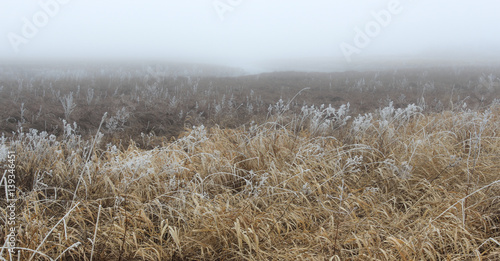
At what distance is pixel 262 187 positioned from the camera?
115 inches

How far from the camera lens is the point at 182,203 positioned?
8.89 ft

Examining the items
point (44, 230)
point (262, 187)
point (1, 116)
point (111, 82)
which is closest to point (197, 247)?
point (262, 187)

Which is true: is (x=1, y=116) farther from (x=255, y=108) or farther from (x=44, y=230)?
(x=255, y=108)

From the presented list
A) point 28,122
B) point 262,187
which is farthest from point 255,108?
point 262,187

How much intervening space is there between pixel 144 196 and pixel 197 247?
1.12m

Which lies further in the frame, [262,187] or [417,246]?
[262,187]

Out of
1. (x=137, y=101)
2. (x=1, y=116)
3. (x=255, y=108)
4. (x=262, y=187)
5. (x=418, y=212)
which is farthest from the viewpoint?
(x=255, y=108)

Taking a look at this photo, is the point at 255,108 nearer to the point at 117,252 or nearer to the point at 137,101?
the point at 137,101

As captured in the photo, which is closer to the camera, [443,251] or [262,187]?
[443,251]

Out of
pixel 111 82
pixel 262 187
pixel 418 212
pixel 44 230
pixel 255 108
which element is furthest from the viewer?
pixel 111 82

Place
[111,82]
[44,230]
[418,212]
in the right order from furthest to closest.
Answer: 1. [111,82]
2. [418,212]
3. [44,230]

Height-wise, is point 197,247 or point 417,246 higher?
point 417,246

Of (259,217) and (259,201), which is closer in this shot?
(259,217)

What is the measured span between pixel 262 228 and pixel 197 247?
54 centimetres
